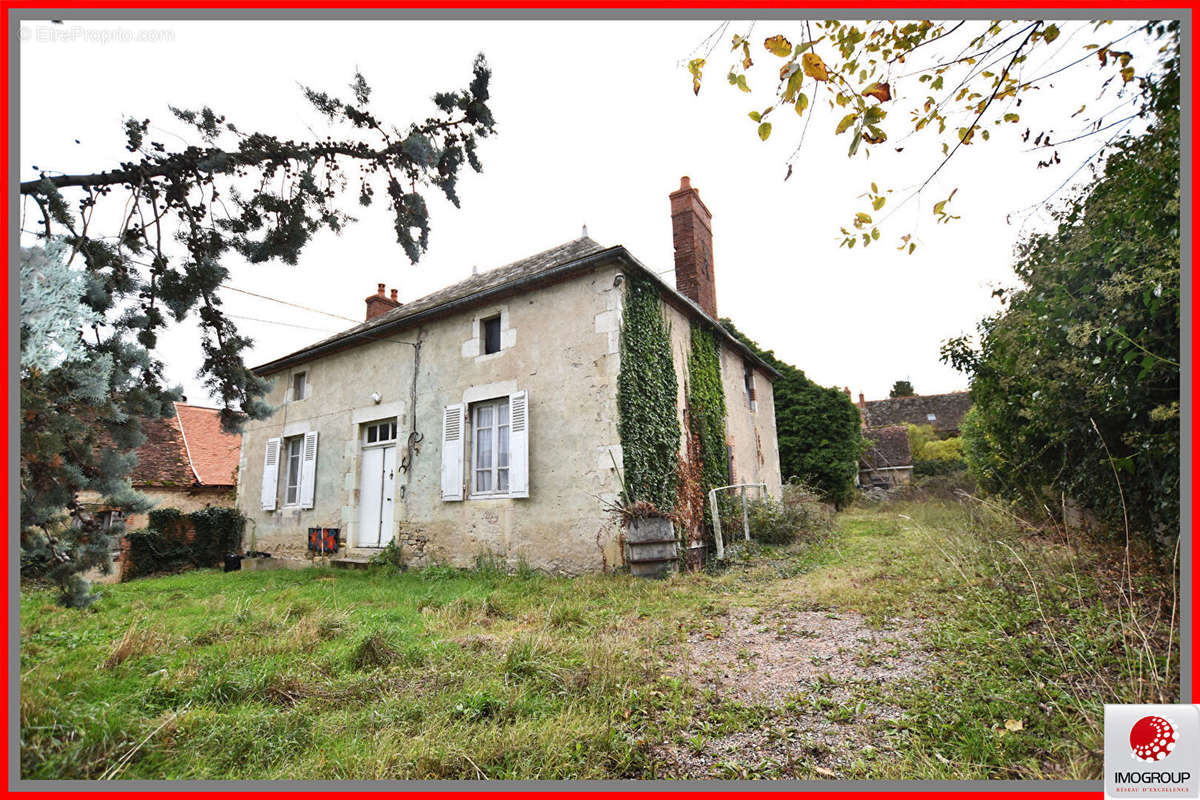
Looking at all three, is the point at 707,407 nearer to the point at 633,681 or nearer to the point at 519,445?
the point at 519,445

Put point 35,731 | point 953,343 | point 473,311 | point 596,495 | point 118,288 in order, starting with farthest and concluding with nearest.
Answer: point 473,311, point 953,343, point 596,495, point 118,288, point 35,731

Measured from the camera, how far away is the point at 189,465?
548 inches

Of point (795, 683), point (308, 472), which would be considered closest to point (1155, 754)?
point (795, 683)

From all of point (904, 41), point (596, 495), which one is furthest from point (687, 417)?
point (904, 41)

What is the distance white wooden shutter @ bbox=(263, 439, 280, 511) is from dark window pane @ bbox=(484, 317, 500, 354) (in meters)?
5.40

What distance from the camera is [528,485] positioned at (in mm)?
7867

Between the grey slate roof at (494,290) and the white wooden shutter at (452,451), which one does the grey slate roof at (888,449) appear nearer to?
the grey slate roof at (494,290)

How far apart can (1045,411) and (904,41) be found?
3.28 meters

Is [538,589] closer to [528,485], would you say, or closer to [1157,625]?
[528,485]

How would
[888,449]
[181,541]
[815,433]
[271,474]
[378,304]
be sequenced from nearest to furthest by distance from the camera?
1. [271,474]
2. [181,541]
3. [378,304]
4. [815,433]
5. [888,449]

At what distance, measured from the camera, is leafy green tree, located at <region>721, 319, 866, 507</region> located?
640 inches

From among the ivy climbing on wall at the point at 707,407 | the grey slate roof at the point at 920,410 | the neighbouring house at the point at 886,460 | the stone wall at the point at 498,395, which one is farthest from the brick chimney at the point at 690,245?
the grey slate roof at the point at 920,410

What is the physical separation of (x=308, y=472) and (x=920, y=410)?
30.6 meters

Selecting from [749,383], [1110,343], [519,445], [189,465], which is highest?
[749,383]
